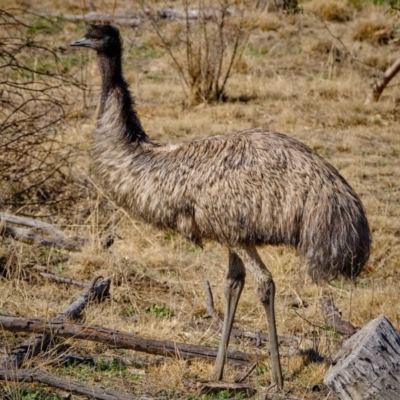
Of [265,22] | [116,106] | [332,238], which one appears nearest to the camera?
[332,238]

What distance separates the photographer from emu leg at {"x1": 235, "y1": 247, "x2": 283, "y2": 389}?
5.06 m

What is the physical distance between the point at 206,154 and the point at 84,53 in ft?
22.6

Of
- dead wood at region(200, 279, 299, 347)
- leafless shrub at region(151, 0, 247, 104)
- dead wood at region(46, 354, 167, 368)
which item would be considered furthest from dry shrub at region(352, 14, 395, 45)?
dead wood at region(46, 354, 167, 368)

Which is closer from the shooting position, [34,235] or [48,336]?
[48,336]

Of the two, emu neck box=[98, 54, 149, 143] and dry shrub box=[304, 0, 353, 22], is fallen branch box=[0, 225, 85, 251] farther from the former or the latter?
dry shrub box=[304, 0, 353, 22]

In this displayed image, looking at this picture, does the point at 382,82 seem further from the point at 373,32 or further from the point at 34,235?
the point at 34,235

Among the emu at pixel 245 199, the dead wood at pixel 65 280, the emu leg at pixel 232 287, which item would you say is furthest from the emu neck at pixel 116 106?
the dead wood at pixel 65 280

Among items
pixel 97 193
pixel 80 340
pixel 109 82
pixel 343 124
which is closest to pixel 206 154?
pixel 109 82

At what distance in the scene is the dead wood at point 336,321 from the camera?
568 centimetres

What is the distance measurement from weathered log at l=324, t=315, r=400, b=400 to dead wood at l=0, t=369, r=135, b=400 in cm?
97

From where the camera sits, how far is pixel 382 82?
10242mm

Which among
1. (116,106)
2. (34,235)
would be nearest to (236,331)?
(116,106)

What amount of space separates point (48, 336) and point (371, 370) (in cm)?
184

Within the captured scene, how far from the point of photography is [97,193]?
Answer: 800cm
